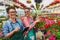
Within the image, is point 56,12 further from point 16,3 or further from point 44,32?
point 16,3

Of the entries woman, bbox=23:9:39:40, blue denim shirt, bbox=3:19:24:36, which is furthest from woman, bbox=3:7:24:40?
woman, bbox=23:9:39:40

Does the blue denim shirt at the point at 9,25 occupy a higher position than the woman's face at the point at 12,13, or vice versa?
the woman's face at the point at 12,13

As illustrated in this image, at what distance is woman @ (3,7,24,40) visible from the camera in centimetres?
277

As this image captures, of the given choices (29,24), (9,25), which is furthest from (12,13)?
(29,24)

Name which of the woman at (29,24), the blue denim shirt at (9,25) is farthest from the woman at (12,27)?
the woman at (29,24)

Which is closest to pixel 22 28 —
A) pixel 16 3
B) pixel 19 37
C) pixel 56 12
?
pixel 19 37

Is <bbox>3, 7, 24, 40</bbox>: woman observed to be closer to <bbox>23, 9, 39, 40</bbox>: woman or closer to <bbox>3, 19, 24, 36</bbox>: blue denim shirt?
<bbox>3, 19, 24, 36</bbox>: blue denim shirt

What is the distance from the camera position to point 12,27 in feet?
9.32

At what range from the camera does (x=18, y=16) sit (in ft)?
9.86

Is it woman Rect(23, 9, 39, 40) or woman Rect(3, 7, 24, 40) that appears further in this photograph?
woman Rect(23, 9, 39, 40)

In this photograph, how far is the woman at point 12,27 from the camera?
2.77 m

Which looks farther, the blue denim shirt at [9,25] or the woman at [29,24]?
the woman at [29,24]

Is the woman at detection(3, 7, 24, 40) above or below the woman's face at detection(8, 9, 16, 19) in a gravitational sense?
below

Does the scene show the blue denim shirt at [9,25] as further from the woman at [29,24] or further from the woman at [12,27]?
the woman at [29,24]
